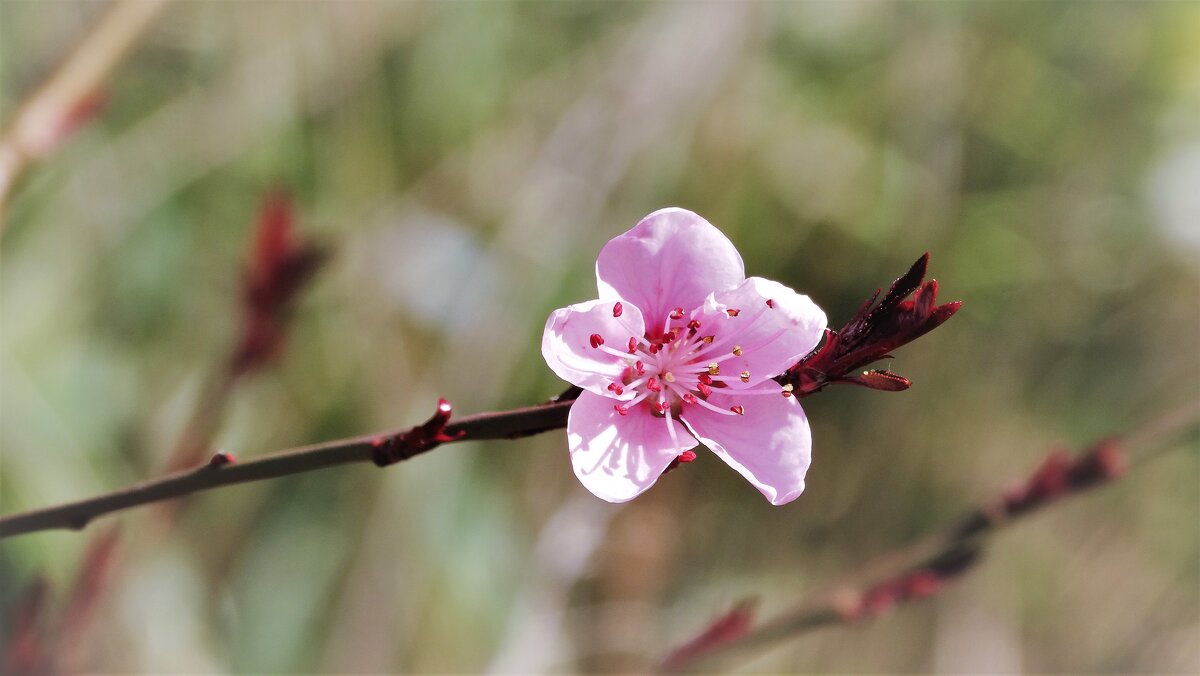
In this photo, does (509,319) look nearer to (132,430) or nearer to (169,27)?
(132,430)

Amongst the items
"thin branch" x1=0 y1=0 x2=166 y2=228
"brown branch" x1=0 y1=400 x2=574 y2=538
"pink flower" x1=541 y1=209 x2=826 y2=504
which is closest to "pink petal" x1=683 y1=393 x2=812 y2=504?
"pink flower" x1=541 y1=209 x2=826 y2=504

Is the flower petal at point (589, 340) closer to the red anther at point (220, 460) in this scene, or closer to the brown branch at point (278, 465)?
the brown branch at point (278, 465)

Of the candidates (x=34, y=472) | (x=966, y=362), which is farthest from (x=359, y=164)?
(x=966, y=362)

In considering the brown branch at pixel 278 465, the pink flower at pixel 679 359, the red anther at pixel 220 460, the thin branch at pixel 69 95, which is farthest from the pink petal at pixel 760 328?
the thin branch at pixel 69 95

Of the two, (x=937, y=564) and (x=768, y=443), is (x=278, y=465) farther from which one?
(x=937, y=564)

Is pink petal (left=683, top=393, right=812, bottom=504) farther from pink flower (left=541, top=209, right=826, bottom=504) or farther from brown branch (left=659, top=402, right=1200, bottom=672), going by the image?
brown branch (left=659, top=402, right=1200, bottom=672)

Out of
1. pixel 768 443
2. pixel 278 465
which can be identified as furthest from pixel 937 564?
pixel 278 465
